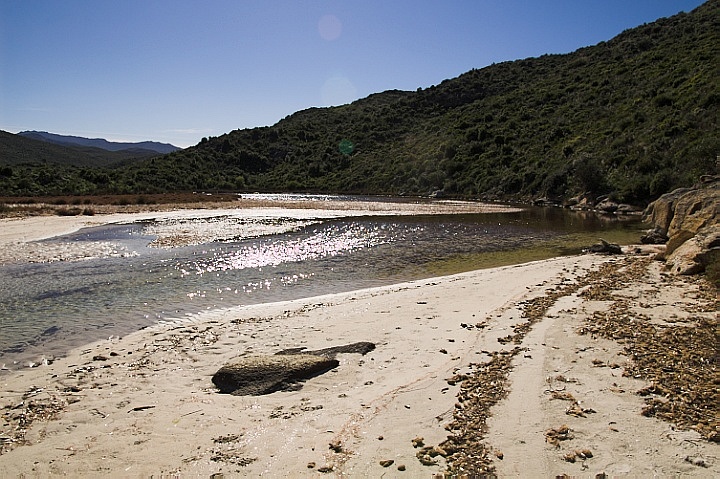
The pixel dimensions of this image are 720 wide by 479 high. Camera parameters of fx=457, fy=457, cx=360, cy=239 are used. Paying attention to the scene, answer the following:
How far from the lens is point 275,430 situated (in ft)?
17.7

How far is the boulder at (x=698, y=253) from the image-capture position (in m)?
12.2

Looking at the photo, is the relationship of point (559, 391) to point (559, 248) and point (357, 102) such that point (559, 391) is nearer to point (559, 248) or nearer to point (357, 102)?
point (559, 248)

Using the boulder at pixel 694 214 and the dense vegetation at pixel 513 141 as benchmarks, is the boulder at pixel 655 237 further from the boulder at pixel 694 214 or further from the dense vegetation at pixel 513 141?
the dense vegetation at pixel 513 141

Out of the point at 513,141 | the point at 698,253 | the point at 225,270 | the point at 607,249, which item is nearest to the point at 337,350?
the point at 225,270

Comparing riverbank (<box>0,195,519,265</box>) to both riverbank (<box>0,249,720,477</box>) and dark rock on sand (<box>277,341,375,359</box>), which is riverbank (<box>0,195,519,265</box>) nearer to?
riverbank (<box>0,249,720,477</box>)

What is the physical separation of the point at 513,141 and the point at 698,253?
209 feet

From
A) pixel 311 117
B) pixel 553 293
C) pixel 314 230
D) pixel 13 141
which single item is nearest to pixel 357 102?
pixel 311 117

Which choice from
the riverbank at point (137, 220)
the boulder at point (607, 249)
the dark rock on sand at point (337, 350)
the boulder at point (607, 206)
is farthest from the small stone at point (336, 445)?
the boulder at point (607, 206)

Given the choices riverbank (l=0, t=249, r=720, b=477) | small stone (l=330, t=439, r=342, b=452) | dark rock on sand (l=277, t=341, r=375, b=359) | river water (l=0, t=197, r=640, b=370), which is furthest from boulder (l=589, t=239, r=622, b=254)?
small stone (l=330, t=439, r=342, b=452)

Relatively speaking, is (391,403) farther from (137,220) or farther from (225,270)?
(137,220)

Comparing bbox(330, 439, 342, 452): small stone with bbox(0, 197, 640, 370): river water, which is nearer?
bbox(330, 439, 342, 452): small stone

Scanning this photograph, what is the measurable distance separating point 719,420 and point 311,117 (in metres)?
156

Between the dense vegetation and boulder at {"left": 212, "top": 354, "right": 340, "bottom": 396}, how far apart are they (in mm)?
33207

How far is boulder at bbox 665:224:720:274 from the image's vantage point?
12234mm
